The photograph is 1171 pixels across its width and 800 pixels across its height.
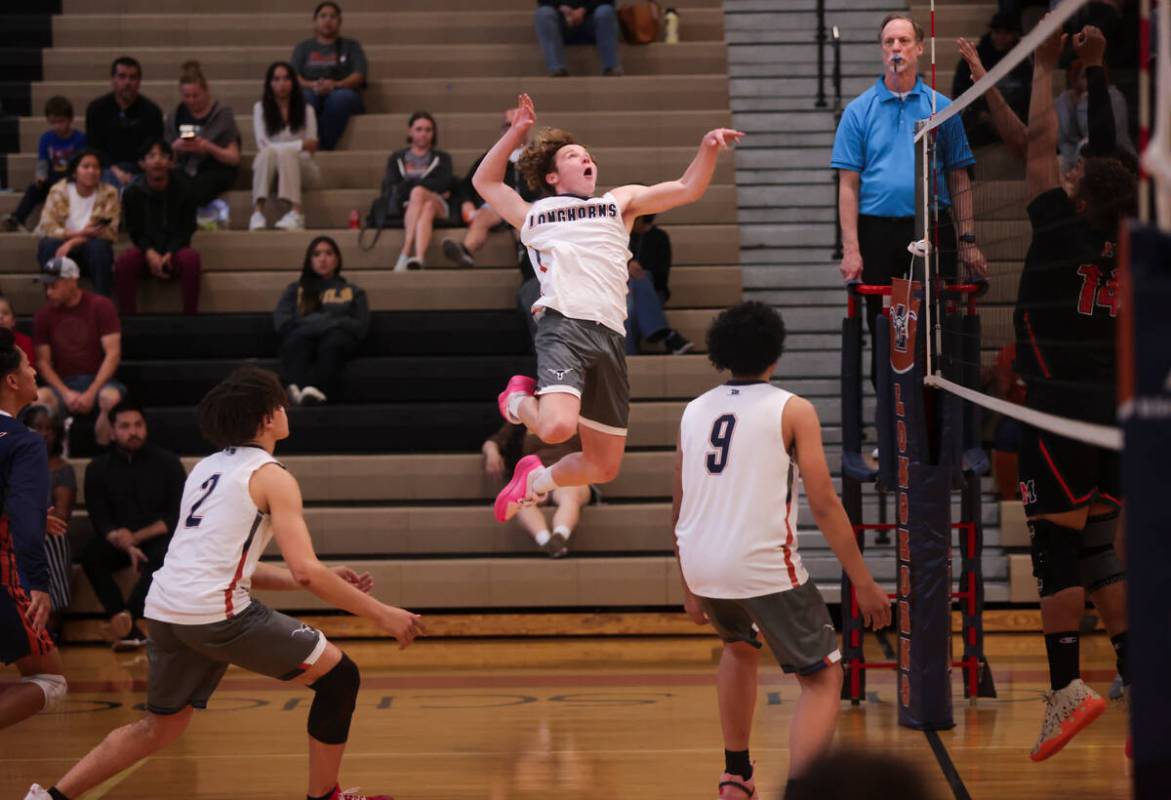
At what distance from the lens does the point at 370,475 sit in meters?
9.66

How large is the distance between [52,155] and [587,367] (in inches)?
292

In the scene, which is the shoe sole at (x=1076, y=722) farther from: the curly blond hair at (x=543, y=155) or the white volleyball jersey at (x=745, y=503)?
the curly blond hair at (x=543, y=155)

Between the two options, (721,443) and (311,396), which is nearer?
(721,443)

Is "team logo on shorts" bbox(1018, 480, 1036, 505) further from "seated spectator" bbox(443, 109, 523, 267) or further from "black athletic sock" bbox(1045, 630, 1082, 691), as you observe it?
"seated spectator" bbox(443, 109, 523, 267)

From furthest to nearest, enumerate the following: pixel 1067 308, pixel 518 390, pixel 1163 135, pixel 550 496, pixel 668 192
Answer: pixel 550 496
pixel 518 390
pixel 668 192
pixel 1067 308
pixel 1163 135

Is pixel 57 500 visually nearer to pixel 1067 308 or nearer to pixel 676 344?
pixel 676 344

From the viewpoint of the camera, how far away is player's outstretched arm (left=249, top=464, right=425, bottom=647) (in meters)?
4.45

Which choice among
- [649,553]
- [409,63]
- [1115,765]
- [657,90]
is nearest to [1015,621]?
[649,553]

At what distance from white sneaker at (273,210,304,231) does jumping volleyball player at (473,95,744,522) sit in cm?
570

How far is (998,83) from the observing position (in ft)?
34.4

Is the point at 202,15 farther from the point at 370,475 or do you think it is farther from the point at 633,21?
the point at 370,475

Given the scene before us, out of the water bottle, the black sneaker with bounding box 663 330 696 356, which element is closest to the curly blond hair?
the black sneaker with bounding box 663 330 696 356

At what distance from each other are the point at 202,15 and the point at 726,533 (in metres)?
10.6

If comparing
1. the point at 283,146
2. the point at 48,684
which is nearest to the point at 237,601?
the point at 48,684
